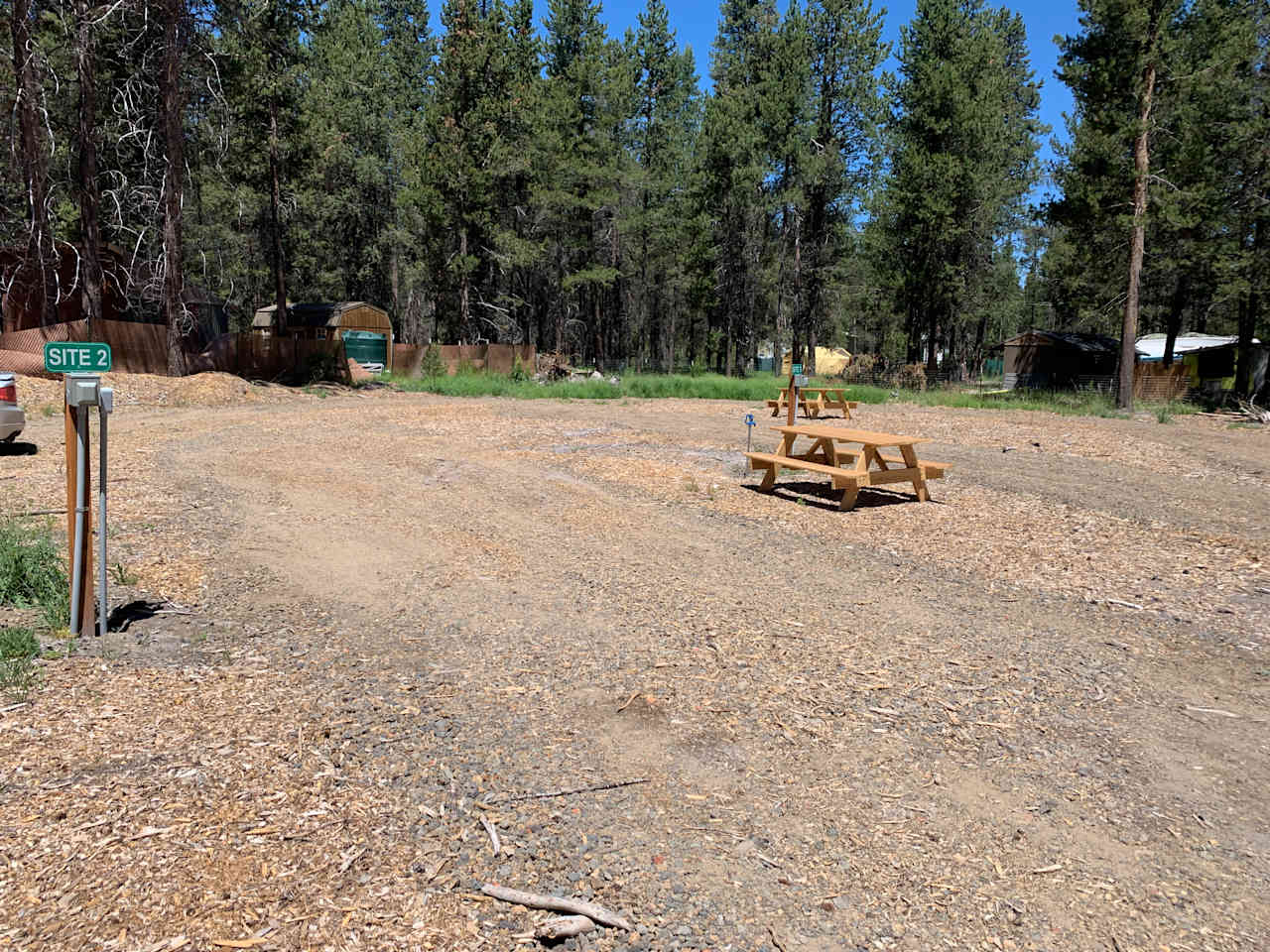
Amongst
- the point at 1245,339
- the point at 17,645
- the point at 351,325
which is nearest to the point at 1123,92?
the point at 1245,339

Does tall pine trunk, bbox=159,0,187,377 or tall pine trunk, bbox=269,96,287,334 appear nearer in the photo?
tall pine trunk, bbox=159,0,187,377

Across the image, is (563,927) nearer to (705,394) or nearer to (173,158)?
(173,158)

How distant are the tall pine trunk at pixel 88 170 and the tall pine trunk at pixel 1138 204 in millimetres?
28590

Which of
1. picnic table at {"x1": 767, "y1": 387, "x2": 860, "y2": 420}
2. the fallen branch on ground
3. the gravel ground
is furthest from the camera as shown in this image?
picnic table at {"x1": 767, "y1": 387, "x2": 860, "y2": 420}

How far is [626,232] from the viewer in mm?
46312

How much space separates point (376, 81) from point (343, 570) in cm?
4833

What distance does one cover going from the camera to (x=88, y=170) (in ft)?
74.0

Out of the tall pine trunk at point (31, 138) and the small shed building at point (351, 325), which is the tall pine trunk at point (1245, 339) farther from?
the tall pine trunk at point (31, 138)

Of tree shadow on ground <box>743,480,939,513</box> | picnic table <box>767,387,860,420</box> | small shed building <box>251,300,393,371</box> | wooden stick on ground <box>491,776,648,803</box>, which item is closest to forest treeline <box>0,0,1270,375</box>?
small shed building <box>251,300,393,371</box>

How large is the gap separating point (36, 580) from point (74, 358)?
6.00 ft

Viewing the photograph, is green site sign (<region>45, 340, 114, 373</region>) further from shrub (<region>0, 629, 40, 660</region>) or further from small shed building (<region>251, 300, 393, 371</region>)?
small shed building (<region>251, 300, 393, 371</region>)

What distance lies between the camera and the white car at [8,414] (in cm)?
1037

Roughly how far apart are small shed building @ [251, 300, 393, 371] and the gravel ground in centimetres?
3236

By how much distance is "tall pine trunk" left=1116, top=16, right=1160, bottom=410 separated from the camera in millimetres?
23531
